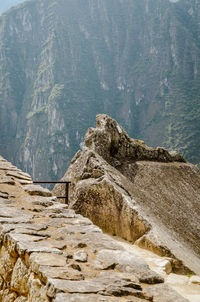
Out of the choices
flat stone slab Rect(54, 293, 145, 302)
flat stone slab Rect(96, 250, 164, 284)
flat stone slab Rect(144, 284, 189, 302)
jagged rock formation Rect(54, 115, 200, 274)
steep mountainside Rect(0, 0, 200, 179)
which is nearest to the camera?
flat stone slab Rect(54, 293, 145, 302)

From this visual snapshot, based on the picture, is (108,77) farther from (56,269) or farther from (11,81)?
(56,269)

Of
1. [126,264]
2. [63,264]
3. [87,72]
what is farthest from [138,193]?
[87,72]

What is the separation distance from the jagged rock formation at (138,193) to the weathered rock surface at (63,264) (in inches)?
55.4

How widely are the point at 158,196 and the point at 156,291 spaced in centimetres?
349

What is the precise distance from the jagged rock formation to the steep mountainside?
92.5 meters

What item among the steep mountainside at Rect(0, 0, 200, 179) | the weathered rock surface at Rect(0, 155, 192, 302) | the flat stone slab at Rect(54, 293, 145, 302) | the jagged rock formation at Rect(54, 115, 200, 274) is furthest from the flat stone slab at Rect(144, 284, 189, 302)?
the steep mountainside at Rect(0, 0, 200, 179)

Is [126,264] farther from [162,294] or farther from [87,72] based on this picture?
[87,72]

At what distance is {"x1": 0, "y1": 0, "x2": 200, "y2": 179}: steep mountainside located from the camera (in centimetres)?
11162

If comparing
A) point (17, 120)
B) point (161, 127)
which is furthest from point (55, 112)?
point (161, 127)

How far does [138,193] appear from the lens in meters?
5.22

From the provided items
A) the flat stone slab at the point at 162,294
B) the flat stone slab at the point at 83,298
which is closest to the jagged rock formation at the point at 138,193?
the flat stone slab at the point at 162,294

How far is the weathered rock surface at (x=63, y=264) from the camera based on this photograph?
1.88m

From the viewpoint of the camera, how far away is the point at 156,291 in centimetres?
199

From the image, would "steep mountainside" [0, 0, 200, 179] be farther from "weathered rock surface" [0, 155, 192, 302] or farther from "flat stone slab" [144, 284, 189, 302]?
"flat stone slab" [144, 284, 189, 302]
